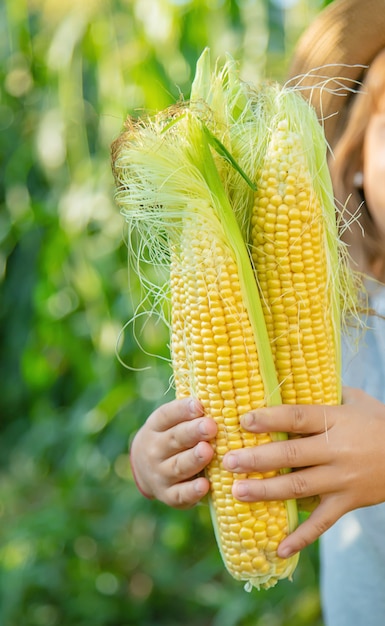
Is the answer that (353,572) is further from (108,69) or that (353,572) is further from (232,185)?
(108,69)

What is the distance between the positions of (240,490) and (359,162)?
0.57 metres

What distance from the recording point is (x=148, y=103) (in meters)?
1.51

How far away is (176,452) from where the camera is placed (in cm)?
77

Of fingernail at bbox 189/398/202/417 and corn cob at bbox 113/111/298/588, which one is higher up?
corn cob at bbox 113/111/298/588

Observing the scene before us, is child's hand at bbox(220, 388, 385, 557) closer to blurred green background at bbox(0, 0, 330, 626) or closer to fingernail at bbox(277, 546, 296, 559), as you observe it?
fingernail at bbox(277, 546, 296, 559)

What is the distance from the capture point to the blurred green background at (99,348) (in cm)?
154

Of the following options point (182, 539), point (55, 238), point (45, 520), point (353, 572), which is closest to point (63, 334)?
point (55, 238)

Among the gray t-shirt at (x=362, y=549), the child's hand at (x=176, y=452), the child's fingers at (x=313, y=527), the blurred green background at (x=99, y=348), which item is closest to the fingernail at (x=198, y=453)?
the child's hand at (x=176, y=452)

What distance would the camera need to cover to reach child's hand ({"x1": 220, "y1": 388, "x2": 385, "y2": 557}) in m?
0.66

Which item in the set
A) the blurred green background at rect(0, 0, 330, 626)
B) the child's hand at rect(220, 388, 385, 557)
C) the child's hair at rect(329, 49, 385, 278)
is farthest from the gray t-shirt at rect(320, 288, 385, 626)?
the blurred green background at rect(0, 0, 330, 626)

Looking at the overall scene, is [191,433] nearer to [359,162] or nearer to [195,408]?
[195,408]

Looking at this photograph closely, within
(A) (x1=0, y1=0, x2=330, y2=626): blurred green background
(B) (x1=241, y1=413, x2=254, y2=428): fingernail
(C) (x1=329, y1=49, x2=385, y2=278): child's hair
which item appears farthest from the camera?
(A) (x1=0, y1=0, x2=330, y2=626): blurred green background

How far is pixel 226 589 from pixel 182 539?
15cm

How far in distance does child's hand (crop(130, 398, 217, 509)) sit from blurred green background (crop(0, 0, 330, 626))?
69cm
